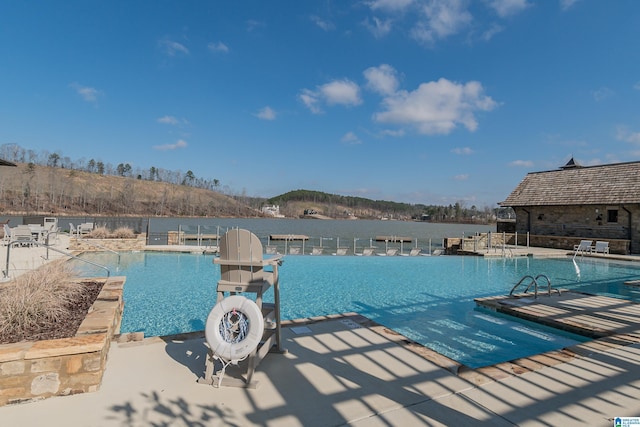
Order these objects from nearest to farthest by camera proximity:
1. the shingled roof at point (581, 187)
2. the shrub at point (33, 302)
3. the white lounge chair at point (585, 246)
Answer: the shrub at point (33, 302) < the white lounge chair at point (585, 246) < the shingled roof at point (581, 187)

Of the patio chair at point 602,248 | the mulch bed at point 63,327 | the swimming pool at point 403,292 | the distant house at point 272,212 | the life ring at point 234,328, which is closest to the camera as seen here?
the life ring at point 234,328

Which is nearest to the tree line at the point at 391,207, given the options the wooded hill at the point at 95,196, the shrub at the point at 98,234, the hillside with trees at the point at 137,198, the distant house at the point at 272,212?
the hillside with trees at the point at 137,198

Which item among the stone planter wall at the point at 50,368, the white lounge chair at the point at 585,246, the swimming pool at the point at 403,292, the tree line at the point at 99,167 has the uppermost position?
the tree line at the point at 99,167

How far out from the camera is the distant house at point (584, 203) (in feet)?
50.1

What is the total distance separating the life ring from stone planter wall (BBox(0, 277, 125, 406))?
2.95 ft

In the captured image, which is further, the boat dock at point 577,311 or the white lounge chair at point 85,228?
the white lounge chair at point 85,228

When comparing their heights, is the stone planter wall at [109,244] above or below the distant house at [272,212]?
below

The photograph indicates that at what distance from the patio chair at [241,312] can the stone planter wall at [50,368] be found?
34.2 inches

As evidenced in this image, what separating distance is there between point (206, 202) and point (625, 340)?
84243 mm

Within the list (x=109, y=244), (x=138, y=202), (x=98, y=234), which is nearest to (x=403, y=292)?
(x=109, y=244)

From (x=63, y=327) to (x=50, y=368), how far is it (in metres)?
0.78

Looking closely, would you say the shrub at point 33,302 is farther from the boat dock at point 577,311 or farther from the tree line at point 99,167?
the tree line at point 99,167

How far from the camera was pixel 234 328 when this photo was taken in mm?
2797

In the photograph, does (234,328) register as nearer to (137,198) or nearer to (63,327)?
(63,327)
